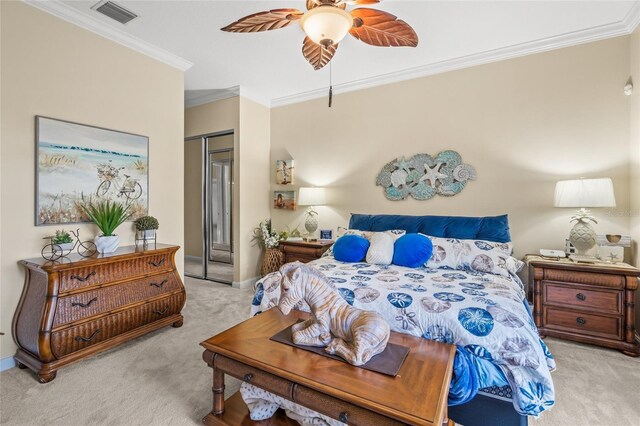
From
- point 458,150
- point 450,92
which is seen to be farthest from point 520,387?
point 450,92

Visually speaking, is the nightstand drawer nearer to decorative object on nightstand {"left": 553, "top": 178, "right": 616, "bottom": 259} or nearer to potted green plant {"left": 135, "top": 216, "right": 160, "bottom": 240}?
decorative object on nightstand {"left": 553, "top": 178, "right": 616, "bottom": 259}

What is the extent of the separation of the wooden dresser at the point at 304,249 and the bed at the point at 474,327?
1.40 meters

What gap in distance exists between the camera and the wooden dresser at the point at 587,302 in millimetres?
2449

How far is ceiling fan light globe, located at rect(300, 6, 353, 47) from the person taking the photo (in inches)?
65.0

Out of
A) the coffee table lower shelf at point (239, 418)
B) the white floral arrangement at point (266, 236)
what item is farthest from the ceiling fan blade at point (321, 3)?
the white floral arrangement at point (266, 236)

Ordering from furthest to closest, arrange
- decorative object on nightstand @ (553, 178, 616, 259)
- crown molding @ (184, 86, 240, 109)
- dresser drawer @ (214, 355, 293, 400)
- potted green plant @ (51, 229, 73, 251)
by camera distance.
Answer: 1. crown molding @ (184, 86, 240, 109)
2. decorative object on nightstand @ (553, 178, 616, 259)
3. potted green plant @ (51, 229, 73, 251)
4. dresser drawer @ (214, 355, 293, 400)

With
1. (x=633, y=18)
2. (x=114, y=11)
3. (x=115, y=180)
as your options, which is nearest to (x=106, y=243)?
(x=115, y=180)

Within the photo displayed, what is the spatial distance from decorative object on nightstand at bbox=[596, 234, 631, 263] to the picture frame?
3596 mm

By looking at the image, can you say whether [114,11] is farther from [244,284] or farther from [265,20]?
[244,284]

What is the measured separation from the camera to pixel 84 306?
7.51 feet

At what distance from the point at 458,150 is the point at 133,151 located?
11.8 ft

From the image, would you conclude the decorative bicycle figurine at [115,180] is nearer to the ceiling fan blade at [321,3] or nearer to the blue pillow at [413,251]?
the ceiling fan blade at [321,3]

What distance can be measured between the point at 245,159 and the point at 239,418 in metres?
3.47

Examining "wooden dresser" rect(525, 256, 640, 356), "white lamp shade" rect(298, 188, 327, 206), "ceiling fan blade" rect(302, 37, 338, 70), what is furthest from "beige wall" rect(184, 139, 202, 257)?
"wooden dresser" rect(525, 256, 640, 356)
